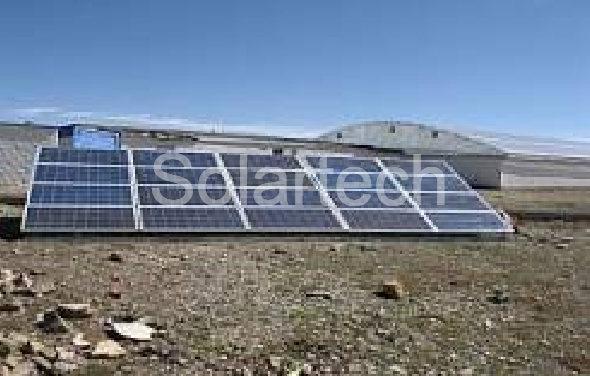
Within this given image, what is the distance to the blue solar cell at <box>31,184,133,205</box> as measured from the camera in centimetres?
1814

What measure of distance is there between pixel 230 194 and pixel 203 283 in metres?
6.34

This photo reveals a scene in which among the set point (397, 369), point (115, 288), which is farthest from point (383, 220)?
point (397, 369)

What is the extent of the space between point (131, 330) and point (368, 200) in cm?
1150

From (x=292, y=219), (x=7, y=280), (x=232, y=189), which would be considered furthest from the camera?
(x=232, y=189)

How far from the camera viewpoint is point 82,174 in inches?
782

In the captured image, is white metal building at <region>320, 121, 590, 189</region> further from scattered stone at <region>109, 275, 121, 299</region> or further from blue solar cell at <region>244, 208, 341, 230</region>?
scattered stone at <region>109, 275, 121, 299</region>

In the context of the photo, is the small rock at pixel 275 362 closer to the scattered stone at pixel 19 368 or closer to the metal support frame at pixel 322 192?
the scattered stone at pixel 19 368

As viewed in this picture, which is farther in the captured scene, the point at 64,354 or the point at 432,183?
the point at 432,183

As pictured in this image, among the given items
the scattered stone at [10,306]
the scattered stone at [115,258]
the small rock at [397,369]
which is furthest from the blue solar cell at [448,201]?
the scattered stone at [10,306]

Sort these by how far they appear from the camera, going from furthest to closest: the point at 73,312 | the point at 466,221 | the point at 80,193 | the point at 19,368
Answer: the point at 466,221
the point at 80,193
the point at 73,312
the point at 19,368

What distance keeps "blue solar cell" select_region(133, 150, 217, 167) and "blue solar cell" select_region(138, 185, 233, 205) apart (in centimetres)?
→ 184

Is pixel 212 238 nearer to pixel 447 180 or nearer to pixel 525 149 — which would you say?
pixel 447 180

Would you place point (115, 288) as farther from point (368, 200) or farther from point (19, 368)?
point (368, 200)

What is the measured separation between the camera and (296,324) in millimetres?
11445
